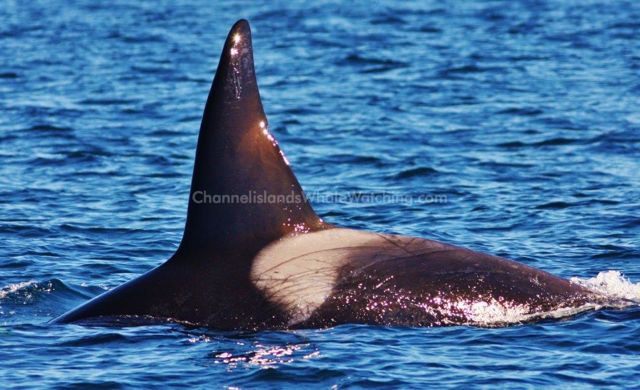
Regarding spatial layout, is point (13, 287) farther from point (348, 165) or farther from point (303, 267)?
point (348, 165)

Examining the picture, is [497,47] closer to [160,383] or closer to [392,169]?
[392,169]

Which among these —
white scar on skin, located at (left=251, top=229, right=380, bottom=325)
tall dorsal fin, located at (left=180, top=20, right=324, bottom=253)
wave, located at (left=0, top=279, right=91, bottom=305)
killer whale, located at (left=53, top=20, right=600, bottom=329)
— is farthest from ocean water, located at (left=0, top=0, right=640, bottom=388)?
tall dorsal fin, located at (left=180, top=20, right=324, bottom=253)

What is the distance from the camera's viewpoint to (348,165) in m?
23.2

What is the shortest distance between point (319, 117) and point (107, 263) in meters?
12.1

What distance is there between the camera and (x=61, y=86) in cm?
3203

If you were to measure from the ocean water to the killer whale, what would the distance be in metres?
0.21

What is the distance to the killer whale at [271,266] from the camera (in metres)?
11.5

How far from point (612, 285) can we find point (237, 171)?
4.75m

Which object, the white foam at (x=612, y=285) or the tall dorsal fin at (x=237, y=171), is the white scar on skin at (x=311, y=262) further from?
the white foam at (x=612, y=285)

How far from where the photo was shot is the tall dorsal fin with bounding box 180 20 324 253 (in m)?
11.4

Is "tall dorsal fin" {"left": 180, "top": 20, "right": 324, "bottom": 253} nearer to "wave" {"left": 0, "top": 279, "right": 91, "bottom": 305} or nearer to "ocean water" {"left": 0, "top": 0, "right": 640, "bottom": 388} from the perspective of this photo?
"ocean water" {"left": 0, "top": 0, "right": 640, "bottom": 388}

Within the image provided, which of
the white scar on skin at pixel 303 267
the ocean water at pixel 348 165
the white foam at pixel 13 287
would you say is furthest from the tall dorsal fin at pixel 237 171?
the white foam at pixel 13 287

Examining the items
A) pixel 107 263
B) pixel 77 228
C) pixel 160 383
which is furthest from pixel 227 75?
pixel 77 228

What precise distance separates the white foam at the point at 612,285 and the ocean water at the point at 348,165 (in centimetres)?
8
